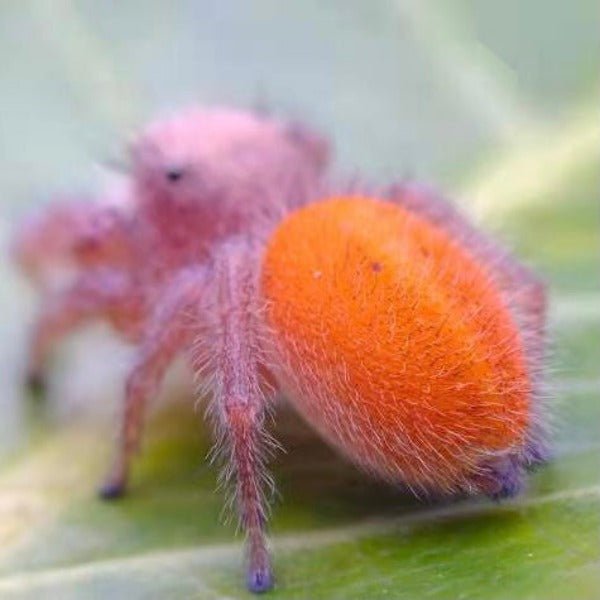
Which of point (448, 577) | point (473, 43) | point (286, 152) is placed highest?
point (473, 43)

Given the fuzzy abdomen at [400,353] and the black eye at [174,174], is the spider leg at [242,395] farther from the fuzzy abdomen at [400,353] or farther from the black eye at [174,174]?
the black eye at [174,174]

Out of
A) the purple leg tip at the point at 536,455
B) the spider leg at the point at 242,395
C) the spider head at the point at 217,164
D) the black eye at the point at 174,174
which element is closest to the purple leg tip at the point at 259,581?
the spider leg at the point at 242,395

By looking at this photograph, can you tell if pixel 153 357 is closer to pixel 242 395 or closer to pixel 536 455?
pixel 242 395

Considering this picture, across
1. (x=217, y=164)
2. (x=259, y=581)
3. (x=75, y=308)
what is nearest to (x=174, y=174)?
(x=217, y=164)

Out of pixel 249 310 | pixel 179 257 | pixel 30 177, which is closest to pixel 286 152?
pixel 179 257

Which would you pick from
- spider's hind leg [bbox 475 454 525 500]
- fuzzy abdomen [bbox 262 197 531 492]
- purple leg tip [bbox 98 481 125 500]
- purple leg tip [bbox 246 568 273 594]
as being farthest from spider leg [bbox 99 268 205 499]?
spider's hind leg [bbox 475 454 525 500]

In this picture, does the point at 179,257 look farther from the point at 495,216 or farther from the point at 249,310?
the point at 495,216
